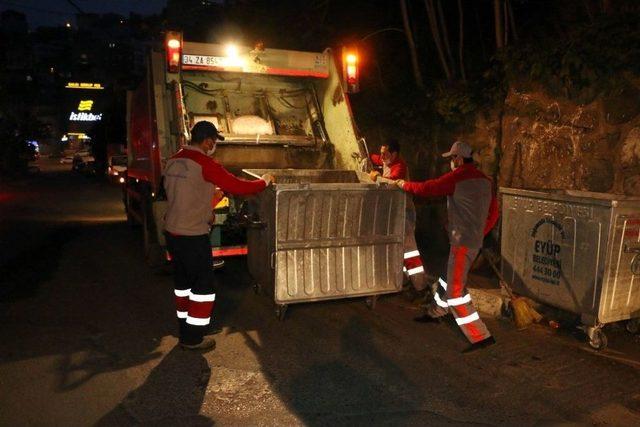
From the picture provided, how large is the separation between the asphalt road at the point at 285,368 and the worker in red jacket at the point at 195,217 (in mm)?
299

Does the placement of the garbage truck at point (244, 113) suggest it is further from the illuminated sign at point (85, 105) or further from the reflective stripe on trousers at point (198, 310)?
the illuminated sign at point (85, 105)

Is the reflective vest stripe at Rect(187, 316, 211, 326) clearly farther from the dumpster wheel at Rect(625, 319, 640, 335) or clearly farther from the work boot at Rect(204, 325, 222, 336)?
the dumpster wheel at Rect(625, 319, 640, 335)

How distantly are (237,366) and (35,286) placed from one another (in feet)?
11.6

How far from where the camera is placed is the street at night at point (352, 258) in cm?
374

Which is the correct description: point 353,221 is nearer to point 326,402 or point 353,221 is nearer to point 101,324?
point 326,402

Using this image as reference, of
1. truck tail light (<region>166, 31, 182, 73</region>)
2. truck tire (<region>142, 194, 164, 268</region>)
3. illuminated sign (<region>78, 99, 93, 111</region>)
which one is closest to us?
truck tail light (<region>166, 31, 182, 73</region>)

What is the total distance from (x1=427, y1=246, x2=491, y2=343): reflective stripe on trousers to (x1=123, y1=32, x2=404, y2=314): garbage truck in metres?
2.00

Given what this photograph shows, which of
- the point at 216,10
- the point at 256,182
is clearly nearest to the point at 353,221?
the point at 256,182

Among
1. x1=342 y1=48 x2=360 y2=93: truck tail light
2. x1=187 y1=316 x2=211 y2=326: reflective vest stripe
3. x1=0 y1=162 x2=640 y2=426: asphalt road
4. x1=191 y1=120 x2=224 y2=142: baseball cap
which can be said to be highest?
x1=342 y1=48 x2=360 y2=93: truck tail light

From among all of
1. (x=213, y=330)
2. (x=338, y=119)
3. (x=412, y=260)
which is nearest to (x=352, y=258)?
(x=412, y=260)

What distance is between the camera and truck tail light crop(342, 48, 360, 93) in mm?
7195

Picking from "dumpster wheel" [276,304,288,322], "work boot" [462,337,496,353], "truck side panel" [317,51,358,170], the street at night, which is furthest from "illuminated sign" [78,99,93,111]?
"work boot" [462,337,496,353]

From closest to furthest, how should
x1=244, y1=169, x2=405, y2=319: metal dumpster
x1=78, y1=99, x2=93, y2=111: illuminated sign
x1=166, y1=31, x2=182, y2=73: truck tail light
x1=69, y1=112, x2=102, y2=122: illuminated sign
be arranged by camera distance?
x1=244, y1=169, x2=405, y2=319: metal dumpster
x1=166, y1=31, x2=182, y2=73: truck tail light
x1=78, y1=99, x2=93, y2=111: illuminated sign
x1=69, y1=112, x2=102, y2=122: illuminated sign

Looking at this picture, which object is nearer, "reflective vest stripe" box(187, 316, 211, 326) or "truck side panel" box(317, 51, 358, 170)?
"reflective vest stripe" box(187, 316, 211, 326)
